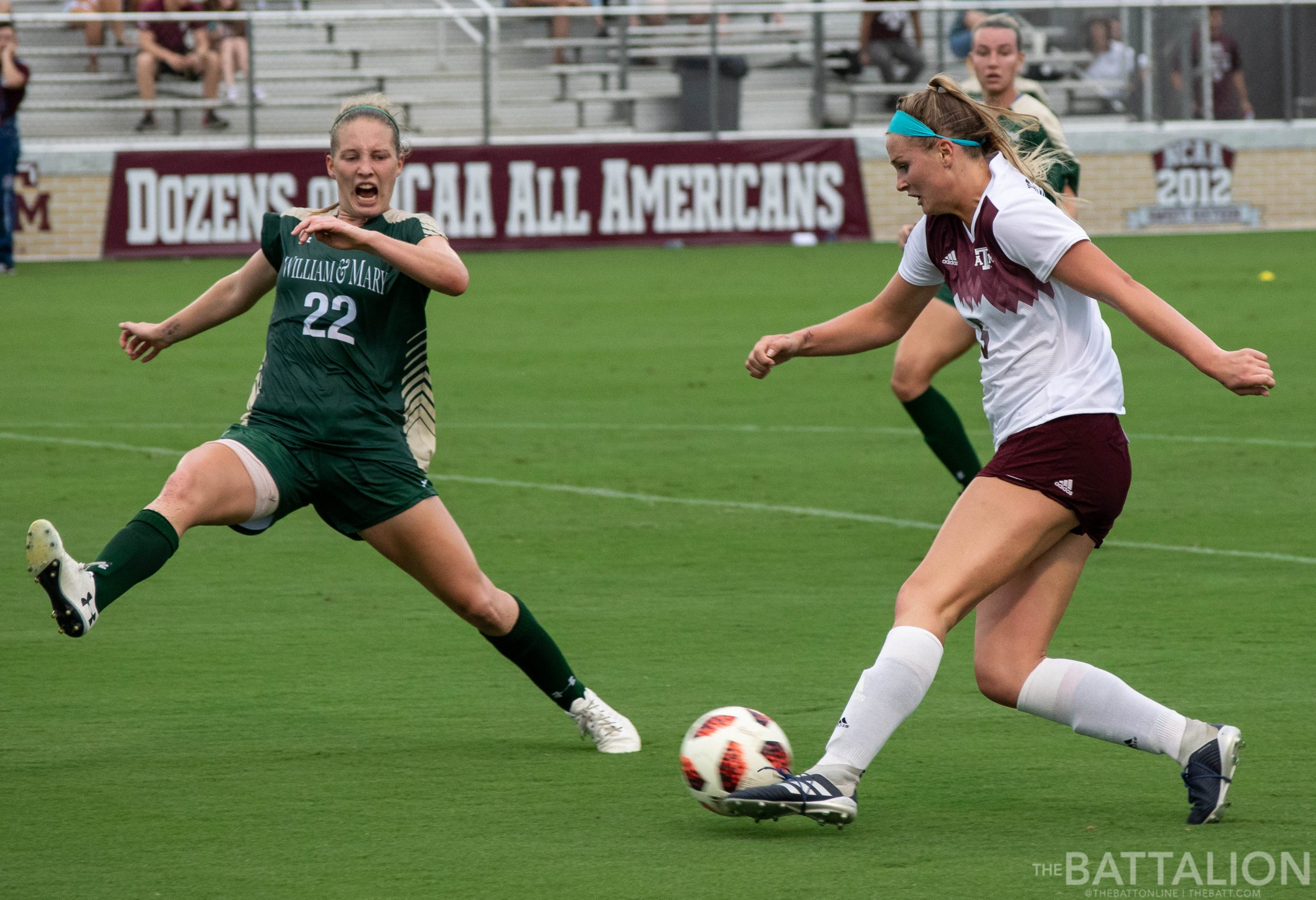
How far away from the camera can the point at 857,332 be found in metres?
5.07

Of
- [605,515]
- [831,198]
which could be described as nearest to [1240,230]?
[831,198]

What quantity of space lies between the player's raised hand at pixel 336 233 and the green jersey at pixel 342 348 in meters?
0.36

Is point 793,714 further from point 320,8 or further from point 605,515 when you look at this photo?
point 320,8

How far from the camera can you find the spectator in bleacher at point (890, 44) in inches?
982

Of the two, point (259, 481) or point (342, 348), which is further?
point (342, 348)

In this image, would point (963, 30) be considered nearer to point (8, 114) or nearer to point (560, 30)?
point (560, 30)

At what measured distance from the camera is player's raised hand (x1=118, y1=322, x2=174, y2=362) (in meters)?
5.62

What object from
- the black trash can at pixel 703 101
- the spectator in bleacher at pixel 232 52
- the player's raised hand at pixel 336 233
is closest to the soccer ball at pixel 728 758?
the player's raised hand at pixel 336 233

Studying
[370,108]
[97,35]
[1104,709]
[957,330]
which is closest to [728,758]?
[1104,709]

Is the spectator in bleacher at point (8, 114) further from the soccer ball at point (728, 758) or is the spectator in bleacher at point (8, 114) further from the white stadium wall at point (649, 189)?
the soccer ball at point (728, 758)

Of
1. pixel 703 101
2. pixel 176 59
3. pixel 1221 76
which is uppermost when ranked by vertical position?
pixel 176 59

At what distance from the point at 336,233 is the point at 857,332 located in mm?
1474

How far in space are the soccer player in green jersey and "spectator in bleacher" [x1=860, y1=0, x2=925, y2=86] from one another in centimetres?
2052

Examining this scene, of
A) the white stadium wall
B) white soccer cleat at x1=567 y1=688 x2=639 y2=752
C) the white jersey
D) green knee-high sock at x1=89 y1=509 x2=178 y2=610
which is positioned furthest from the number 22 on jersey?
the white stadium wall
